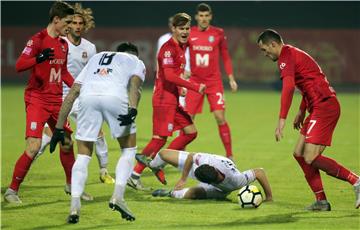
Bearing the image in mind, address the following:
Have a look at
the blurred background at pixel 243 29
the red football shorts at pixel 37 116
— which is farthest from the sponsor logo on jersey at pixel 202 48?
the blurred background at pixel 243 29

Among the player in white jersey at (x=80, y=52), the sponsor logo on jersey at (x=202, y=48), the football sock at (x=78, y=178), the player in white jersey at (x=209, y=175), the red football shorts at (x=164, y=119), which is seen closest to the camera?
the football sock at (x=78, y=178)

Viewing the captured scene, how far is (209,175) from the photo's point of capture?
403 inches

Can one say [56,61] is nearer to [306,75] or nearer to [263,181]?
A: [263,181]

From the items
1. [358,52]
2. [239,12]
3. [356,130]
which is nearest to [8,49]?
[239,12]

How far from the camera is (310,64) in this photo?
10297 millimetres

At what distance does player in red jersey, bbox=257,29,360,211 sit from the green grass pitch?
42 cm

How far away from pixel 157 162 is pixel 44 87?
1.82 m

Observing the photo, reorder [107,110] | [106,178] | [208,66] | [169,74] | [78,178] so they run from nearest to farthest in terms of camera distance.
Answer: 1. [78,178]
2. [107,110]
3. [169,74]
4. [106,178]
5. [208,66]

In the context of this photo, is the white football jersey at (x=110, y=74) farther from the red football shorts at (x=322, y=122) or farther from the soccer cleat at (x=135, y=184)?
the soccer cleat at (x=135, y=184)

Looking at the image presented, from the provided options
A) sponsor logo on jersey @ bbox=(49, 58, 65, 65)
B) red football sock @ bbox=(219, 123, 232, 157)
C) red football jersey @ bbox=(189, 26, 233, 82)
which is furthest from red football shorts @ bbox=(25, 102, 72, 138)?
red football jersey @ bbox=(189, 26, 233, 82)

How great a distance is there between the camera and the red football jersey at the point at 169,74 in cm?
1166

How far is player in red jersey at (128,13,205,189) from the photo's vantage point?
38.4 feet

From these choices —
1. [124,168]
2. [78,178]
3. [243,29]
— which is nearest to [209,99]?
[124,168]

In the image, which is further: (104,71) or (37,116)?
(37,116)
